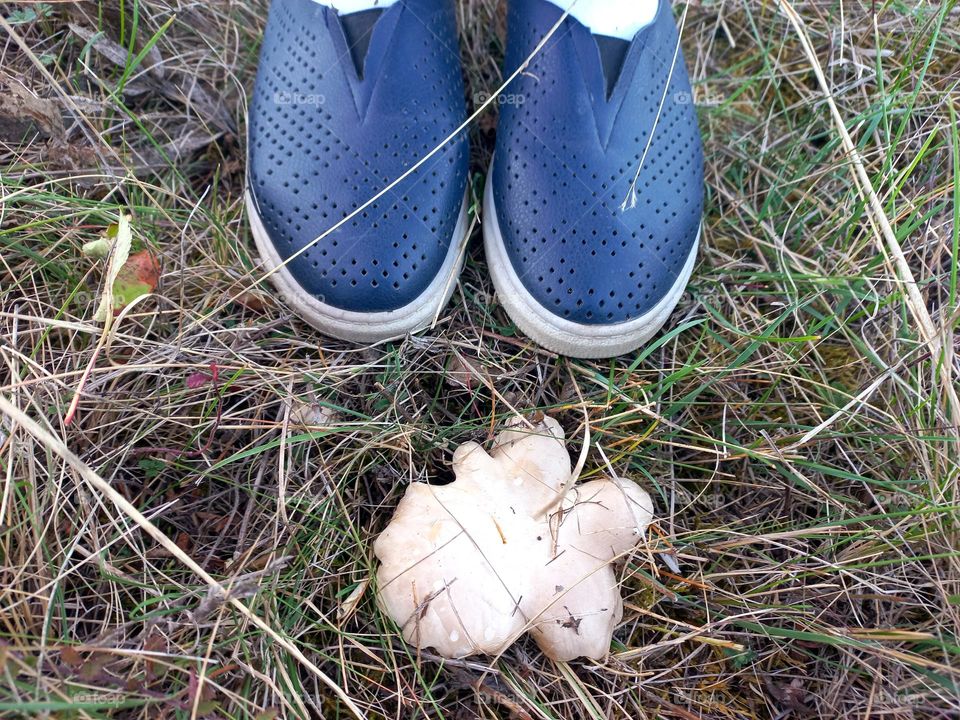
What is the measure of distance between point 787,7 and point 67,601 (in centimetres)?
192

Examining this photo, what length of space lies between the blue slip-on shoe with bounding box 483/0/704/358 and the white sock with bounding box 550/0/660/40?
0.05ft

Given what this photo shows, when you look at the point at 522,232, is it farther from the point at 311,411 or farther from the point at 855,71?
the point at 855,71

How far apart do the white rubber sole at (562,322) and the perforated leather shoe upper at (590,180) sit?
0.02 meters

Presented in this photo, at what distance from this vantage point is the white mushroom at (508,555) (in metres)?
1.16

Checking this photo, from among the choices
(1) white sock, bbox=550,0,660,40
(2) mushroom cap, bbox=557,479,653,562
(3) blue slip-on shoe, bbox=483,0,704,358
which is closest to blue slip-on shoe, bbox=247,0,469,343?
(3) blue slip-on shoe, bbox=483,0,704,358

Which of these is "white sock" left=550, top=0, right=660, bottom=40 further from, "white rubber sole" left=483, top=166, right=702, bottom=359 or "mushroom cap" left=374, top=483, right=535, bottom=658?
"mushroom cap" left=374, top=483, right=535, bottom=658

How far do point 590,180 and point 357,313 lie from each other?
0.57 meters

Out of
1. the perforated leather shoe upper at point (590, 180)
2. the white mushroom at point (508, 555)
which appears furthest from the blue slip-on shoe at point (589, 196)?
the white mushroom at point (508, 555)

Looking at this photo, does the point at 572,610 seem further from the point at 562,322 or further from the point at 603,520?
the point at 562,322

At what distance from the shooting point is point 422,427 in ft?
4.44

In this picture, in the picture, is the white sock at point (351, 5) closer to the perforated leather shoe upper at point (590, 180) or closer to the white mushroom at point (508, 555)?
the perforated leather shoe upper at point (590, 180)

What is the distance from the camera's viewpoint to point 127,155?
4.83ft

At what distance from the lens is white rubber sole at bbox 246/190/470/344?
54.6 inches

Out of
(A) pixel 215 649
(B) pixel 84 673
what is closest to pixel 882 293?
(A) pixel 215 649
